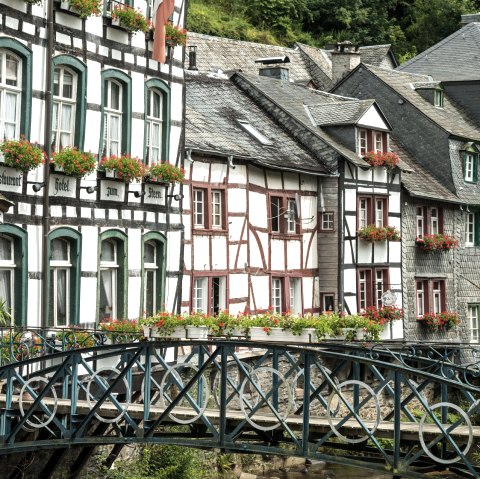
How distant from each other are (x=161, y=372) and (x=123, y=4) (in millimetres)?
6736

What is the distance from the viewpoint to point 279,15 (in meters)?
65.0

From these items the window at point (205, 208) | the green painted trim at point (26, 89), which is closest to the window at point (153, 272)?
the window at point (205, 208)

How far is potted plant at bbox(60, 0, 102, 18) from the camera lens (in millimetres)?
23641

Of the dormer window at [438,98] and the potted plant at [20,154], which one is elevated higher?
the dormer window at [438,98]

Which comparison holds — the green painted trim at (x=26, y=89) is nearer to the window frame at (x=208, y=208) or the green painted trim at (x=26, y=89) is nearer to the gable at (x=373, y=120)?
the window frame at (x=208, y=208)

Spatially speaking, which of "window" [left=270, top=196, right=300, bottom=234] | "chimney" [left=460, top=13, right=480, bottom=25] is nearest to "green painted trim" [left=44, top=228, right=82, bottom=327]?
"window" [left=270, top=196, right=300, bottom=234]

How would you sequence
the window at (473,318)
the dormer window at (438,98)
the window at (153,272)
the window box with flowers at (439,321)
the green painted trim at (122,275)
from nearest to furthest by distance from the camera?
the green painted trim at (122,275) < the window at (153,272) < the window box with flowers at (439,321) < the window at (473,318) < the dormer window at (438,98)

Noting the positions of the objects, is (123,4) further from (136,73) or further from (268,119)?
(268,119)

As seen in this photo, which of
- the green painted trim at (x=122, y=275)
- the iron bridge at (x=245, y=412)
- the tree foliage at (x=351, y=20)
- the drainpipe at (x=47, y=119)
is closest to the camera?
the iron bridge at (x=245, y=412)

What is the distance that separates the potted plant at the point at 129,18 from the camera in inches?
993

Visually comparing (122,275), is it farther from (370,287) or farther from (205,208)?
(370,287)

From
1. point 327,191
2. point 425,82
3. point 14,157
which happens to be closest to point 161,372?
point 14,157

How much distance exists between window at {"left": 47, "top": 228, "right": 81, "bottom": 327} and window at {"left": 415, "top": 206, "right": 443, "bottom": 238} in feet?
53.2

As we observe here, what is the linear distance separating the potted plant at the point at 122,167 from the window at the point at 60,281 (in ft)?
5.21
